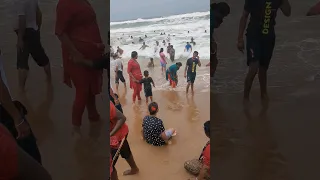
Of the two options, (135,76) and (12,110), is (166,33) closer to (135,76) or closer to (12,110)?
(135,76)

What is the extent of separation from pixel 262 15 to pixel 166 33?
1.76 meters

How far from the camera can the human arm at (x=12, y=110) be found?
1.43 meters

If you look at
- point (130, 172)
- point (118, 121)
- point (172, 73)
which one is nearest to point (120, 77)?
point (172, 73)

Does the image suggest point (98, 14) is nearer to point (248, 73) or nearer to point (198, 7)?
point (248, 73)

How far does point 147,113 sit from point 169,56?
2.53ft

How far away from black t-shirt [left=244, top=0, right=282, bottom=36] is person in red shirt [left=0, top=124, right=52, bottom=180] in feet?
3.47

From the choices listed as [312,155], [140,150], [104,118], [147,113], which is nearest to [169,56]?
[147,113]

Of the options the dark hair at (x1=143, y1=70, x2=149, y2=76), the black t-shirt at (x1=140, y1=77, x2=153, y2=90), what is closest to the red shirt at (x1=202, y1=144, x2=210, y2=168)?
the black t-shirt at (x1=140, y1=77, x2=153, y2=90)

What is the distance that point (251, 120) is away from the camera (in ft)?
4.43

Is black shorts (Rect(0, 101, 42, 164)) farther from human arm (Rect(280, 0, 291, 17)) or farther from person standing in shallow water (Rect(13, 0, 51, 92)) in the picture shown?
human arm (Rect(280, 0, 291, 17))

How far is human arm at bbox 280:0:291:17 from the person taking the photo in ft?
4.12

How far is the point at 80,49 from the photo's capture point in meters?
1.41

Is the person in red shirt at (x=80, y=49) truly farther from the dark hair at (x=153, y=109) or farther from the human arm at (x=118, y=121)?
the dark hair at (x=153, y=109)

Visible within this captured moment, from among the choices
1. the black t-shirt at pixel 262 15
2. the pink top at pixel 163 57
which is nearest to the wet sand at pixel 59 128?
the black t-shirt at pixel 262 15
